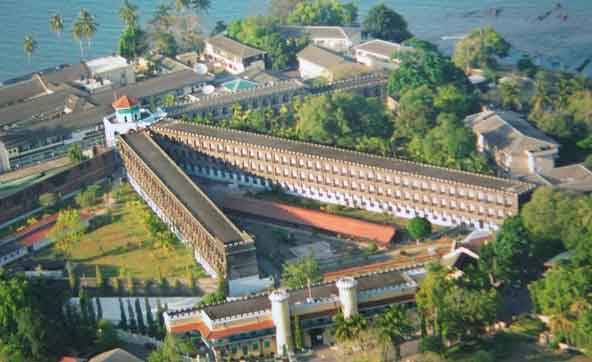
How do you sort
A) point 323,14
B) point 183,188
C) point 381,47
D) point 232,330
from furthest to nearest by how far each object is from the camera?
1. point 323,14
2. point 381,47
3. point 183,188
4. point 232,330

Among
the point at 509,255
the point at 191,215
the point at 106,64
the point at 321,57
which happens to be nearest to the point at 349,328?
the point at 509,255

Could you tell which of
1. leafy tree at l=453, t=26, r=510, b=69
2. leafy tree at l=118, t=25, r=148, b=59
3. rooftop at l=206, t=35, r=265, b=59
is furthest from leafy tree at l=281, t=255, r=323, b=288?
leafy tree at l=118, t=25, r=148, b=59

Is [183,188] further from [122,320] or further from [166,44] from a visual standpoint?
[166,44]

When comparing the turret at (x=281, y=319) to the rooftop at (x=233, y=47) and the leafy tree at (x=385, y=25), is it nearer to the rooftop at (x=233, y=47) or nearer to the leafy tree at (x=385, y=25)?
the rooftop at (x=233, y=47)

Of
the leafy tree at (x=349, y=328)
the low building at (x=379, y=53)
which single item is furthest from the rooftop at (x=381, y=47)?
the leafy tree at (x=349, y=328)

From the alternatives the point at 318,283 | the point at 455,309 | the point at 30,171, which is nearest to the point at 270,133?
the point at 30,171

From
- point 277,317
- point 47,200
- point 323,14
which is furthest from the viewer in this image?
point 323,14

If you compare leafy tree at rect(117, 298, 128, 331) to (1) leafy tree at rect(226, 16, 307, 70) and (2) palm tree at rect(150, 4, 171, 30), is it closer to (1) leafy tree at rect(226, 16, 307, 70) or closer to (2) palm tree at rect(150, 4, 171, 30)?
(1) leafy tree at rect(226, 16, 307, 70)
